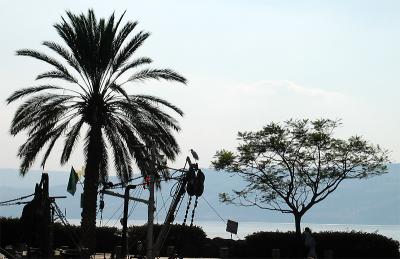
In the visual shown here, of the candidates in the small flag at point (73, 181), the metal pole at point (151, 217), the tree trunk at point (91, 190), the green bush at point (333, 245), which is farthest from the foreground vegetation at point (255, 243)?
the metal pole at point (151, 217)

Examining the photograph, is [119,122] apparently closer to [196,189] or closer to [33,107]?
[33,107]

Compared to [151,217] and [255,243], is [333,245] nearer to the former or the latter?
[255,243]

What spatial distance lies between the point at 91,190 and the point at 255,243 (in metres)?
11.3

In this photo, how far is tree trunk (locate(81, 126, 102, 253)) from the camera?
118 ft

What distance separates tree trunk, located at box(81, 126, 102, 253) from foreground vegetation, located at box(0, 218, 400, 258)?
4.02 meters

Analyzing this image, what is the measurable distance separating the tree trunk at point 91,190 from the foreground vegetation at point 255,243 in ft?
13.2

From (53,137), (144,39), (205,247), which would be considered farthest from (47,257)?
(205,247)

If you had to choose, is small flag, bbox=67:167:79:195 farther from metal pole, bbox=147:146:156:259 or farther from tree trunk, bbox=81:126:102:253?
metal pole, bbox=147:146:156:259

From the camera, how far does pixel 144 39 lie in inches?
1463

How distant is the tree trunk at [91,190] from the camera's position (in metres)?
36.1

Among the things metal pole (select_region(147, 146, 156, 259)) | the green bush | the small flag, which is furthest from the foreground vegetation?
metal pole (select_region(147, 146, 156, 259))

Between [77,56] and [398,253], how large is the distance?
21006mm

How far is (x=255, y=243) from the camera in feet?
139

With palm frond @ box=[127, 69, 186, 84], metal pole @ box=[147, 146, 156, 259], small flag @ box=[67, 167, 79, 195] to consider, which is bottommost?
metal pole @ box=[147, 146, 156, 259]
